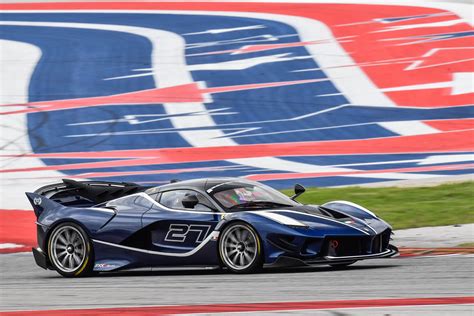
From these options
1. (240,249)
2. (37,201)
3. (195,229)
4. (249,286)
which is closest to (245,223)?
(240,249)

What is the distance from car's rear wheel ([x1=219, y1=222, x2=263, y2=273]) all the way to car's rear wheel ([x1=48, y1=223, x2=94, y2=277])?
1876 millimetres

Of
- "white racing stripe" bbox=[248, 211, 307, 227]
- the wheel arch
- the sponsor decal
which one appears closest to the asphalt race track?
the wheel arch

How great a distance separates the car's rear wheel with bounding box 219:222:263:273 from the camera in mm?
10828

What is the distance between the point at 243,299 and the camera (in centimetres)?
869

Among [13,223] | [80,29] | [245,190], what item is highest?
[80,29]

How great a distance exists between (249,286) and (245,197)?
2.14 m

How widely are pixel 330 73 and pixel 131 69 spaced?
602 cm

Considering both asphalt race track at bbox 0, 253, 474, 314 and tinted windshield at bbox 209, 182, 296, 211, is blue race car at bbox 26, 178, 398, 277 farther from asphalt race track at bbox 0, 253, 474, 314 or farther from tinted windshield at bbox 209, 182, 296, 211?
asphalt race track at bbox 0, 253, 474, 314

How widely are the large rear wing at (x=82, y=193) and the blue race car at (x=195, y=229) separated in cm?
1

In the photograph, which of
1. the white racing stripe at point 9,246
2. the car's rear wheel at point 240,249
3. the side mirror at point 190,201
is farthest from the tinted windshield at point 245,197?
the white racing stripe at point 9,246

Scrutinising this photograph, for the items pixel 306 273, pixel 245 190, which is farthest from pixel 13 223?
pixel 306 273

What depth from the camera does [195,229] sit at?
11.4m

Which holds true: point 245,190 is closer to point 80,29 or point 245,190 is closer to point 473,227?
point 473,227

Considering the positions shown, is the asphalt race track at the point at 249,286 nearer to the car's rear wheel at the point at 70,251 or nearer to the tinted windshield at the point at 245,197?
the car's rear wheel at the point at 70,251
